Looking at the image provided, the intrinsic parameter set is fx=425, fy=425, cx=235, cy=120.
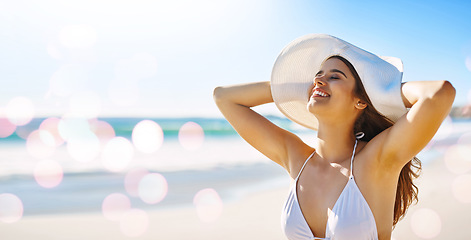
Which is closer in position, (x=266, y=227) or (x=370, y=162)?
(x=370, y=162)

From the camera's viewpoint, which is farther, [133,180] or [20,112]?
[20,112]

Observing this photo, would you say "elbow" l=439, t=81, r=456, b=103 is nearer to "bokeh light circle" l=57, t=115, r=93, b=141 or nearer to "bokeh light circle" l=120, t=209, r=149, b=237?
"bokeh light circle" l=120, t=209, r=149, b=237

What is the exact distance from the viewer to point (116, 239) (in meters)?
4.87

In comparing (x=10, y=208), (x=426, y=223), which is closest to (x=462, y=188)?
(x=426, y=223)

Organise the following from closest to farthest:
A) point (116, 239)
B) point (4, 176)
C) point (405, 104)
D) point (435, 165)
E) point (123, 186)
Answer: point (405, 104) → point (116, 239) → point (123, 186) → point (4, 176) → point (435, 165)

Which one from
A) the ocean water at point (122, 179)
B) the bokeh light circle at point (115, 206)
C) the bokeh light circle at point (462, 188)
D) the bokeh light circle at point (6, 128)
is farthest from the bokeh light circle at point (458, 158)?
the bokeh light circle at point (6, 128)

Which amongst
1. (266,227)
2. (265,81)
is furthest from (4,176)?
(265,81)

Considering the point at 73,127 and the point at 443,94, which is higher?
the point at 73,127

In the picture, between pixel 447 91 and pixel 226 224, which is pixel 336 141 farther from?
pixel 226 224

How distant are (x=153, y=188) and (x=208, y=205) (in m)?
1.51

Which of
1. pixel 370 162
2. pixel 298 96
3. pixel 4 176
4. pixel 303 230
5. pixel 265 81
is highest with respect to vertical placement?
pixel 4 176

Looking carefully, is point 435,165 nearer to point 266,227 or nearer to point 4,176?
point 266,227

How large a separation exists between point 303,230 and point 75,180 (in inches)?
254

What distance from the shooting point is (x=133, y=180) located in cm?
800
